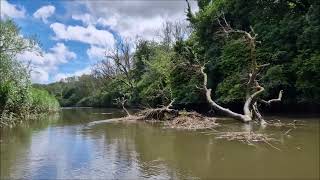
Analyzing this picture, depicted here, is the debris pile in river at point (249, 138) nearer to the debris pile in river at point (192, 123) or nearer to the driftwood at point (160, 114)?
the debris pile in river at point (192, 123)

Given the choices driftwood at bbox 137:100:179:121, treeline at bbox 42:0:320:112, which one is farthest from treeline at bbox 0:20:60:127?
treeline at bbox 42:0:320:112

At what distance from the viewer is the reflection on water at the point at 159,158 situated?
8.70m

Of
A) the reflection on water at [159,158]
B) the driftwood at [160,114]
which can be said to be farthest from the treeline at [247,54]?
the reflection on water at [159,158]

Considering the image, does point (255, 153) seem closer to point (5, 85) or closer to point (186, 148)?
point (186, 148)

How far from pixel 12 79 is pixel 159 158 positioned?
16.9 meters

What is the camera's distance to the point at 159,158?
1081 cm

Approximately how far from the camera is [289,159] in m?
9.87

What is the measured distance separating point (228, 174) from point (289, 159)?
2.21m

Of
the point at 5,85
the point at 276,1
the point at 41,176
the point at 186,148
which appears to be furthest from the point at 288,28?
the point at 41,176

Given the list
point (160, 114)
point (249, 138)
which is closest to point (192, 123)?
point (160, 114)

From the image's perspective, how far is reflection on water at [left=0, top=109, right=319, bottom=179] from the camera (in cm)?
870

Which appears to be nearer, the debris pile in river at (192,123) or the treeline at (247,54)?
the debris pile in river at (192,123)

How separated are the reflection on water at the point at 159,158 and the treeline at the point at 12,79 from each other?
835 centimetres

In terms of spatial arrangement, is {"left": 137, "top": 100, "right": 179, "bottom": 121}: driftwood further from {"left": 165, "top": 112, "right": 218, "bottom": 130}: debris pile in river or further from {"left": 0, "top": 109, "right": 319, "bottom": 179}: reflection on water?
{"left": 0, "top": 109, "right": 319, "bottom": 179}: reflection on water
